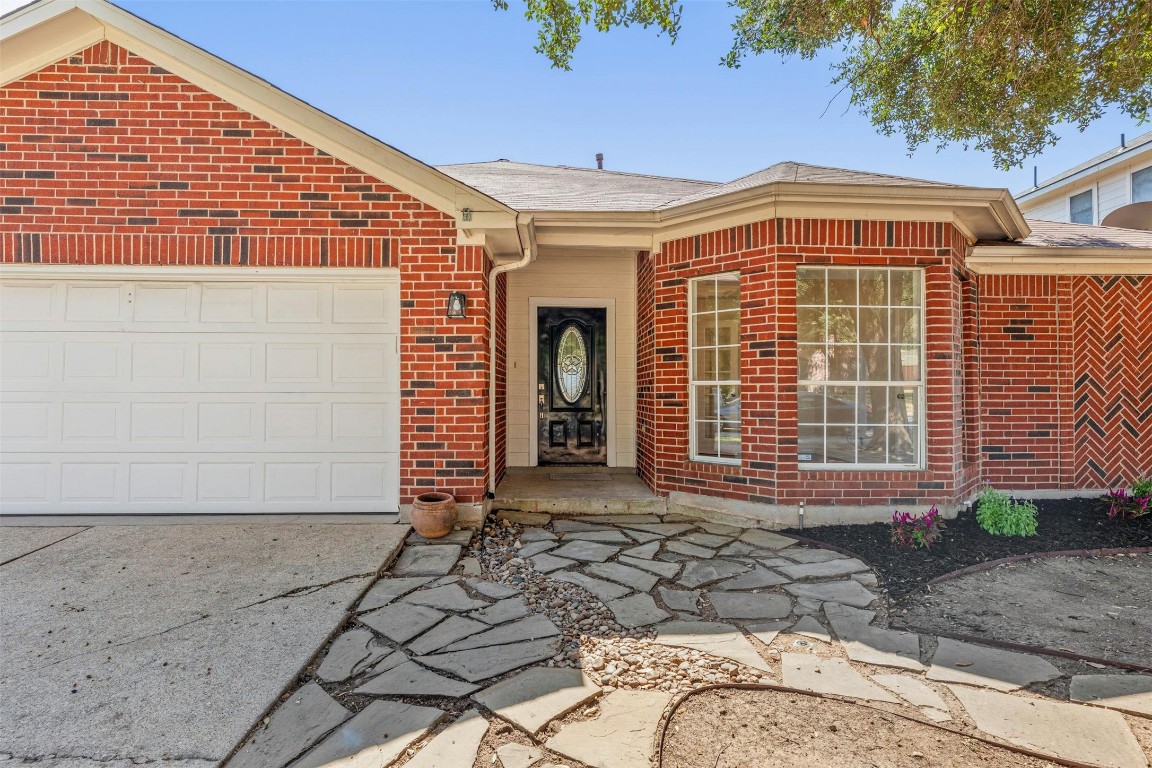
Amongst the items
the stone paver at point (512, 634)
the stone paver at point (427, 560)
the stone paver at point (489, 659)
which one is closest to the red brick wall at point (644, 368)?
the stone paver at point (427, 560)

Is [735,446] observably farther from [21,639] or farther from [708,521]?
[21,639]

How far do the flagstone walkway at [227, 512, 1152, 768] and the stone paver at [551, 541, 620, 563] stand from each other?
2.7 inches

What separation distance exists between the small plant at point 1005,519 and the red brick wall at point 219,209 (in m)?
4.44

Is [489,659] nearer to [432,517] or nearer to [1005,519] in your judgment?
[432,517]

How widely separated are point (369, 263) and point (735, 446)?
12.6 feet

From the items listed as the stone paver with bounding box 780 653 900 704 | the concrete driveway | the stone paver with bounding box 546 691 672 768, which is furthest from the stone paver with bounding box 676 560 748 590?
the concrete driveway

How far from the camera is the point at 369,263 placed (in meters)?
4.79

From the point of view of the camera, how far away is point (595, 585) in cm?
361

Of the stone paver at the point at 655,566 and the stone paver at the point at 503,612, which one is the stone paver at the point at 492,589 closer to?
the stone paver at the point at 503,612

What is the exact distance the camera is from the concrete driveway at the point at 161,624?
208cm

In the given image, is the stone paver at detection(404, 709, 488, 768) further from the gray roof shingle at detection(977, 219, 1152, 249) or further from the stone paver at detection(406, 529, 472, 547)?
the gray roof shingle at detection(977, 219, 1152, 249)

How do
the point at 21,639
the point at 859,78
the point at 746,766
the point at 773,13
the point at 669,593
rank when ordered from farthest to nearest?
the point at 859,78
the point at 773,13
the point at 669,593
the point at 21,639
the point at 746,766

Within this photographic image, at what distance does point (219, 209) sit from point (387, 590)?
358 cm

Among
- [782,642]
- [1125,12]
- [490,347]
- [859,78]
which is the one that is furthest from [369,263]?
[1125,12]
